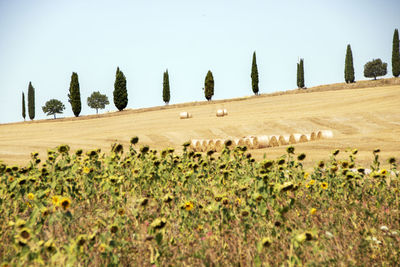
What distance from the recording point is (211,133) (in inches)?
777

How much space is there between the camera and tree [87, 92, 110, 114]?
300ft

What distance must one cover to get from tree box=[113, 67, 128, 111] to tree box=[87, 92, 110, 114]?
1395 inches

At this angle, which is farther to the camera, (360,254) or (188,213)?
(188,213)

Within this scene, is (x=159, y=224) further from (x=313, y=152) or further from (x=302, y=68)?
(x=302, y=68)

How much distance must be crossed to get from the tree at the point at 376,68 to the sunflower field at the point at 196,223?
87.6 m

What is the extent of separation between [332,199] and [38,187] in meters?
3.81

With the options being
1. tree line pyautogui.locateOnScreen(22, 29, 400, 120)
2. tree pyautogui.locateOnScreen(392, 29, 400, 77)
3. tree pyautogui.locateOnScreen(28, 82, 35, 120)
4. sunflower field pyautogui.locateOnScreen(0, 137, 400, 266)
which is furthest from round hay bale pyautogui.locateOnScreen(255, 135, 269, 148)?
tree pyautogui.locateOnScreen(28, 82, 35, 120)

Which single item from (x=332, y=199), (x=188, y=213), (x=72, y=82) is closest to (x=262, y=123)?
(x=332, y=199)

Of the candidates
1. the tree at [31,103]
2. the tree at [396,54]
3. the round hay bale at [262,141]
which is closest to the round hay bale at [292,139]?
the round hay bale at [262,141]

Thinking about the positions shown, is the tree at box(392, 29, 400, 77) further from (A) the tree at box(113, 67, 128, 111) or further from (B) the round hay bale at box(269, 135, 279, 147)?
(B) the round hay bale at box(269, 135, 279, 147)

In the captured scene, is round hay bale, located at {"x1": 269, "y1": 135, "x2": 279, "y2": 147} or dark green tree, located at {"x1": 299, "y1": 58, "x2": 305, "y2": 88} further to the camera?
dark green tree, located at {"x1": 299, "y1": 58, "x2": 305, "y2": 88}

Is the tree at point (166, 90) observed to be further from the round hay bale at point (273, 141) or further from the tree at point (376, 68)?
the tree at point (376, 68)

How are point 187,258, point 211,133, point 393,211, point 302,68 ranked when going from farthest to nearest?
point 302,68 < point 211,133 < point 393,211 < point 187,258

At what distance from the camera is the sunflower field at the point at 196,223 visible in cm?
285
